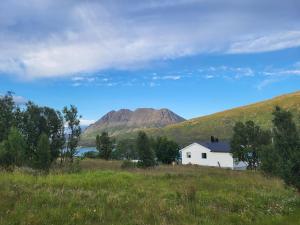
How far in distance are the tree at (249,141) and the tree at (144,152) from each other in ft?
60.7

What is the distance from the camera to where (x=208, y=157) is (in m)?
85.3

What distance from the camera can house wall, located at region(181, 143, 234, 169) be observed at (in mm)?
79938

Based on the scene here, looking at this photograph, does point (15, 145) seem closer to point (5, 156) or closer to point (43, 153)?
point (5, 156)

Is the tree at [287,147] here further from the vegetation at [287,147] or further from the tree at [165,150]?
the tree at [165,150]

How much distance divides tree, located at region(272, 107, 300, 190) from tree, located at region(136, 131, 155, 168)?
2936 centimetres

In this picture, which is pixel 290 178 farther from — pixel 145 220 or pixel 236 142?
pixel 236 142

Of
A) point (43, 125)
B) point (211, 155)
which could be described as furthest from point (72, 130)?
point (211, 155)

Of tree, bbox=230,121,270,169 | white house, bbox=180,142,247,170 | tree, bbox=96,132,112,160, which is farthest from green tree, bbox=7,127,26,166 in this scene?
white house, bbox=180,142,247,170

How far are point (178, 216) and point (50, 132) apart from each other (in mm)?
41926

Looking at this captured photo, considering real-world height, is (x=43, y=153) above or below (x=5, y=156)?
above

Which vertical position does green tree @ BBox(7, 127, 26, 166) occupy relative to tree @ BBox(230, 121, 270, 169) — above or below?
below

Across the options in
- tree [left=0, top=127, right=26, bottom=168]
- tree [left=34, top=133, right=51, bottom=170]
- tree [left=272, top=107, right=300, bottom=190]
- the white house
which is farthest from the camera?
the white house

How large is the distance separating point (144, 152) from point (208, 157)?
4425 centimetres

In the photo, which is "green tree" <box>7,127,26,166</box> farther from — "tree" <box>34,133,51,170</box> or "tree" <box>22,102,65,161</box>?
"tree" <box>22,102,65,161</box>
